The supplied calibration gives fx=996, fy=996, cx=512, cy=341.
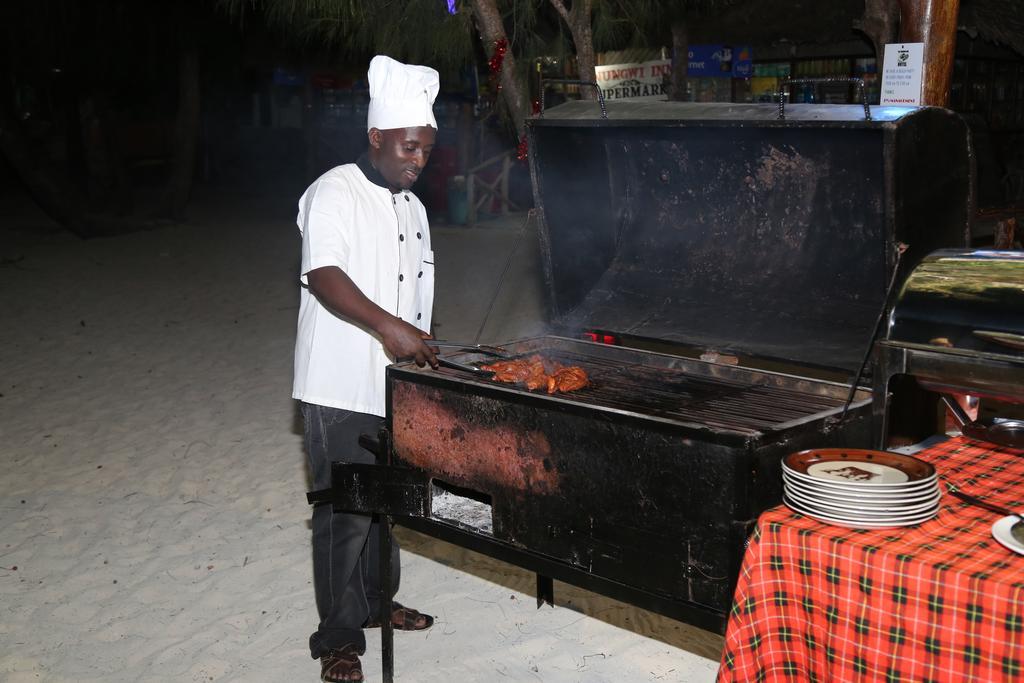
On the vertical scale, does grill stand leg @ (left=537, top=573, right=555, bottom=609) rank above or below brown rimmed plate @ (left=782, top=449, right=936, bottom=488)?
below

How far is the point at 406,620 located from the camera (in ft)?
13.5

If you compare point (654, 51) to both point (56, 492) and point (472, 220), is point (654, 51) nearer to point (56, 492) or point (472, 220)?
point (472, 220)

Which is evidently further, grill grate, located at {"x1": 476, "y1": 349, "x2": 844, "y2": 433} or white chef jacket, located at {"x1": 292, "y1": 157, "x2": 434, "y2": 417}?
white chef jacket, located at {"x1": 292, "y1": 157, "x2": 434, "y2": 417}

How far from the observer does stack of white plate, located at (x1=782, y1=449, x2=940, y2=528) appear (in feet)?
6.92

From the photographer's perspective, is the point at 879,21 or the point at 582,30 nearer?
the point at 879,21

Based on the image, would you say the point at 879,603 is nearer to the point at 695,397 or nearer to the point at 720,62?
the point at 695,397

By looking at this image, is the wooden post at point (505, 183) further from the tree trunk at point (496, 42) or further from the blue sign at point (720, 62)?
the tree trunk at point (496, 42)

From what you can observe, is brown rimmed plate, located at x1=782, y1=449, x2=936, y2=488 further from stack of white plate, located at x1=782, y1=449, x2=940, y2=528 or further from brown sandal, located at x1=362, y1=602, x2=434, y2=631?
brown sandal, located at x1=362, y1=602, x2=434, y2=631

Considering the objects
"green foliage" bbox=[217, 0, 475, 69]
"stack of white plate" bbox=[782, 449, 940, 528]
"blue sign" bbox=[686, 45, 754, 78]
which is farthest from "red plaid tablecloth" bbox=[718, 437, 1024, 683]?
"blue sign" bbox=[686, 45, 754, 78]

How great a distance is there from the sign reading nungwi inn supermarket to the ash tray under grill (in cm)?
1093

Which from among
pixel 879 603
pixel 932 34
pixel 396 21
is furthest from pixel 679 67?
pixel 879 603

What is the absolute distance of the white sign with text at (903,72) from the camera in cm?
416

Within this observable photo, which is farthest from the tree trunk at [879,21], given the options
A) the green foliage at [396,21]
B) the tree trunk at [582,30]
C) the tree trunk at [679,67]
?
the tree trunk at [679,67]

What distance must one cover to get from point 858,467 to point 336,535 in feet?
6.47
